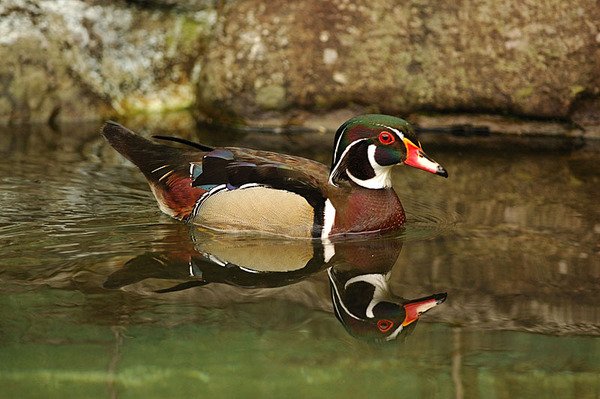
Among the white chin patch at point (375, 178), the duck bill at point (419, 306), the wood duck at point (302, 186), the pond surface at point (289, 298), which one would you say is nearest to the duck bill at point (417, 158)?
the wood duck at point (302, 186)

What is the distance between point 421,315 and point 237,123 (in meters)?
5.22

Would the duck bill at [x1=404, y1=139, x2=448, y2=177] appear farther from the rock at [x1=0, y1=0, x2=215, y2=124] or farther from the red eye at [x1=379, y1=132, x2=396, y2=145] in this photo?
the rock at [x1=0, y1=0, x2=215, y2=124]

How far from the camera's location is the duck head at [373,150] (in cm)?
589

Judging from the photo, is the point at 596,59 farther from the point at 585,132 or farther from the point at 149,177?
Answer: the point at 149,177

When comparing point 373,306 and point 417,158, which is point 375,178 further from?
point 373,306

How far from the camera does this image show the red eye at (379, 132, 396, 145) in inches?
233

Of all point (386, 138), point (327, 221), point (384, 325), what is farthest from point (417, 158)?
point (384, 325)

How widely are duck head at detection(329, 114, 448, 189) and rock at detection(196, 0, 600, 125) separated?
352 cm

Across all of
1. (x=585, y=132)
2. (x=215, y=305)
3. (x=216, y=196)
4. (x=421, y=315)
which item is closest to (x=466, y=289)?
(x=421, y=315)

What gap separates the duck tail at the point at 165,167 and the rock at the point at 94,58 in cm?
340

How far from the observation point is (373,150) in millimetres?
5949

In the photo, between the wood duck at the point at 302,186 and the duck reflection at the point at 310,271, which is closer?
the duck reflection at the point at 310,271

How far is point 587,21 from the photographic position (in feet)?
29.7

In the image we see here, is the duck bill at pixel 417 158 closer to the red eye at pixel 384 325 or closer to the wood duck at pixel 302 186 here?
the wood duck at pixel 302 186
